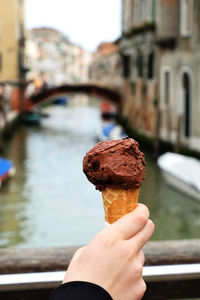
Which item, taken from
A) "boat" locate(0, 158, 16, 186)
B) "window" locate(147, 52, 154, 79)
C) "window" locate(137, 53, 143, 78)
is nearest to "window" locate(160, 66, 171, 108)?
"window" locate(147, 52, 154, 79)

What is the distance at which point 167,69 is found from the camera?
13.9 metres

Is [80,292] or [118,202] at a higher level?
[118,202]

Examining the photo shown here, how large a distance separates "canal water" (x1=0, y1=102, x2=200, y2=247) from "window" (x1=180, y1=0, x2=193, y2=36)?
309cm

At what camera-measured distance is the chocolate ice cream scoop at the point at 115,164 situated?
3.01 ft

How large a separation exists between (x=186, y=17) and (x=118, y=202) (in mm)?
11844

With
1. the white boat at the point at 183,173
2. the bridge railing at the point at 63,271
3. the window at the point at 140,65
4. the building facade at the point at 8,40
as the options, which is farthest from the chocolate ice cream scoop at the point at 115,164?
the building facade at the point at 8,40

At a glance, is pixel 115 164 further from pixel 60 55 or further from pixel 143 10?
pixel 60 55

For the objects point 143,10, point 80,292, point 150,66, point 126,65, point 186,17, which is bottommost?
point 126,65

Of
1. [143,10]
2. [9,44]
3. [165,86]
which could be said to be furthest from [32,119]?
[165,86]

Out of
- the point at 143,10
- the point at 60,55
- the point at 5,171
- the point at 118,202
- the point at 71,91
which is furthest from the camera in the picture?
the point at 60,55

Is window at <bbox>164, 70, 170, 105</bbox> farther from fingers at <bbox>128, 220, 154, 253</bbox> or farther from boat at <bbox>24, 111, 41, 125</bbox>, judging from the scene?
fingers at <bbox>128, 220, 154, 253</bbox>

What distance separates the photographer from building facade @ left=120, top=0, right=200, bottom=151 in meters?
11.8

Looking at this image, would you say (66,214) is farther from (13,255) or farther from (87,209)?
(13,255)

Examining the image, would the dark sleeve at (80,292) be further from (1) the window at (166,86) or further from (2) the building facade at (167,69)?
(1) the window at (166,86)
